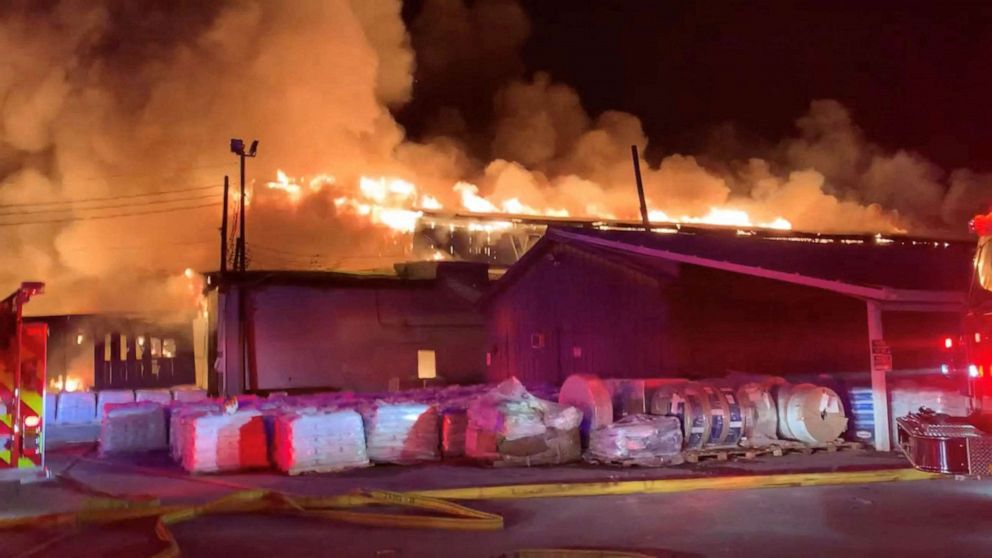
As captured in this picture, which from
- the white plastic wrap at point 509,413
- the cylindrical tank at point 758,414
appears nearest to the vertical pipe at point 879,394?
the cylindrical tank at point 758,414

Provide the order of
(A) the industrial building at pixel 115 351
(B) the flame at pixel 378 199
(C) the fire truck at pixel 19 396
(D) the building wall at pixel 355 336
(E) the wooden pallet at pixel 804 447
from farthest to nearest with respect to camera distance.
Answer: (B) the flame at pixel 378 199
(A) the industrial building at pixel 115 351
(D) the building wall at pixel 355 336
(E) the wooden pallet at pixel 804 447
(C) the fire truck at pixel 19 396

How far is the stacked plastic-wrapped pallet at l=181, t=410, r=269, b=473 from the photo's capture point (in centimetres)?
1158

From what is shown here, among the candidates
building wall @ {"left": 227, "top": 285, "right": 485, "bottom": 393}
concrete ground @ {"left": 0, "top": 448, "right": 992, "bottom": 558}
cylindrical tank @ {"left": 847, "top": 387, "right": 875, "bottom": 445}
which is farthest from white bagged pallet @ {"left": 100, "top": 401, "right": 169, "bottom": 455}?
cylindrical tank @ {"left": 847, "top": 387, "right": 875, "bottom": 445}

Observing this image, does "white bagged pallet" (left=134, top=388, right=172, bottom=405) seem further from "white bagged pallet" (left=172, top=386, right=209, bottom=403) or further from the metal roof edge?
the metal roof edge

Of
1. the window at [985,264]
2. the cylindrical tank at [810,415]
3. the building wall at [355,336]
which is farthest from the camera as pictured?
the building wall at [355,336]

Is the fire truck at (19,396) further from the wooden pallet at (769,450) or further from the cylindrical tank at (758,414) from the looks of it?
the cylindrical tank at (758,414)

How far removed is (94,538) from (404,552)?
9.83 ft

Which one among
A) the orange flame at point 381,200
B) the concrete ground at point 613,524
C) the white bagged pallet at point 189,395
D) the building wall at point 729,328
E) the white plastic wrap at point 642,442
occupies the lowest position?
the concrete ground at point 613,524

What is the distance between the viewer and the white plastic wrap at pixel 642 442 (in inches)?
444

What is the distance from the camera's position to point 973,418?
7.42 metres

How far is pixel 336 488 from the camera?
33.3ft

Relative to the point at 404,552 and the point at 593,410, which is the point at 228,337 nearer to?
the point at 593,410

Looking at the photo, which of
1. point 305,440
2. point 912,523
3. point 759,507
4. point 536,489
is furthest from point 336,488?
point 912,523

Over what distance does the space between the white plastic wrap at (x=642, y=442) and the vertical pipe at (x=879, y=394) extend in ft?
10.7
